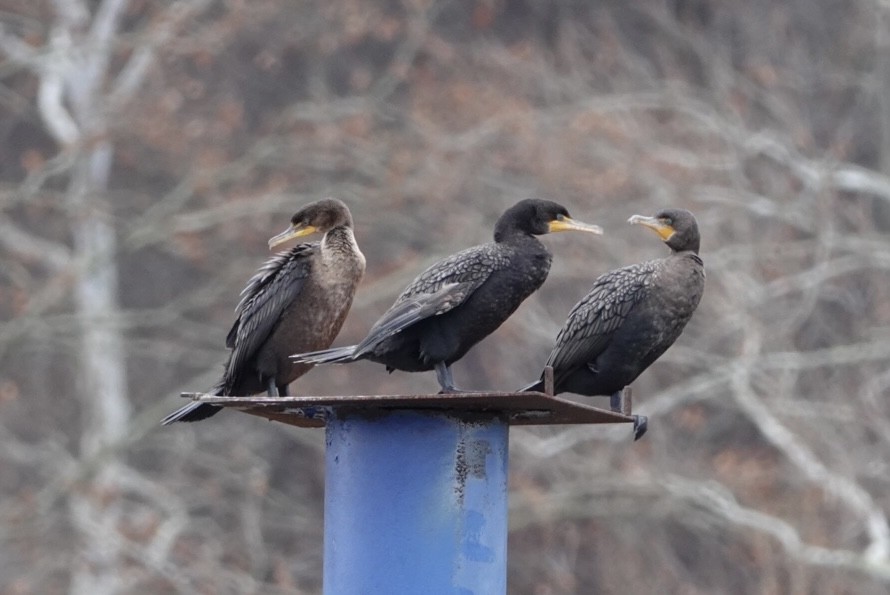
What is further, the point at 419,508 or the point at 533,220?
the point at 533,220

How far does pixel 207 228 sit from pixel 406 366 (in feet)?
26.8

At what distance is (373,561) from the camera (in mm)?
5117

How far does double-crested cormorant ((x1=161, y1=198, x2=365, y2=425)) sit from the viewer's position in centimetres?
606

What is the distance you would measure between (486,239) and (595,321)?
7198 mm

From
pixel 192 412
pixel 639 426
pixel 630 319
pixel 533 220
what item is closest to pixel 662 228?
pixel 630 319

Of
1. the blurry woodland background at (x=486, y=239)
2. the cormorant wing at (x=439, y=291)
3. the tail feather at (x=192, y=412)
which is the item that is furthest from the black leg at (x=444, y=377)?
the blurry woodland background at (x=486, y=239)

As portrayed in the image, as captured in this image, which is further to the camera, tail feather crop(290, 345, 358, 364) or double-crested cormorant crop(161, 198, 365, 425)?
double-crested cormorant crop(161, 198, 365, 425)

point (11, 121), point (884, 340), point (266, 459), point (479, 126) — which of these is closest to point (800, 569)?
point (884, 340)

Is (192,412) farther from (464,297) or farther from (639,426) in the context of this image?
(639,426)

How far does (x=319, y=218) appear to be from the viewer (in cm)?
610

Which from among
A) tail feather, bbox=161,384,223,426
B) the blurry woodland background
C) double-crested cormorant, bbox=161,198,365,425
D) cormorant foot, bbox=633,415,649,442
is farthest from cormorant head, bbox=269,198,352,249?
the blurry woodland background

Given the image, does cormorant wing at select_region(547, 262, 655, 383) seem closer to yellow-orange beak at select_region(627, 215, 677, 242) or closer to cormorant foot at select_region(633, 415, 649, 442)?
yellow-orange beak at select_region(627, 215, 677, 242)

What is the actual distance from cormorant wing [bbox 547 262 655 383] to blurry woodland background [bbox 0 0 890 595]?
22.2 feet

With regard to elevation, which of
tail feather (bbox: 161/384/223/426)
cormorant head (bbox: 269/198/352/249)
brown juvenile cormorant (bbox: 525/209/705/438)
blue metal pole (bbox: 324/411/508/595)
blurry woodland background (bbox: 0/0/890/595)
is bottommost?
blue metal pole (bbox: 324/411/508/595)
